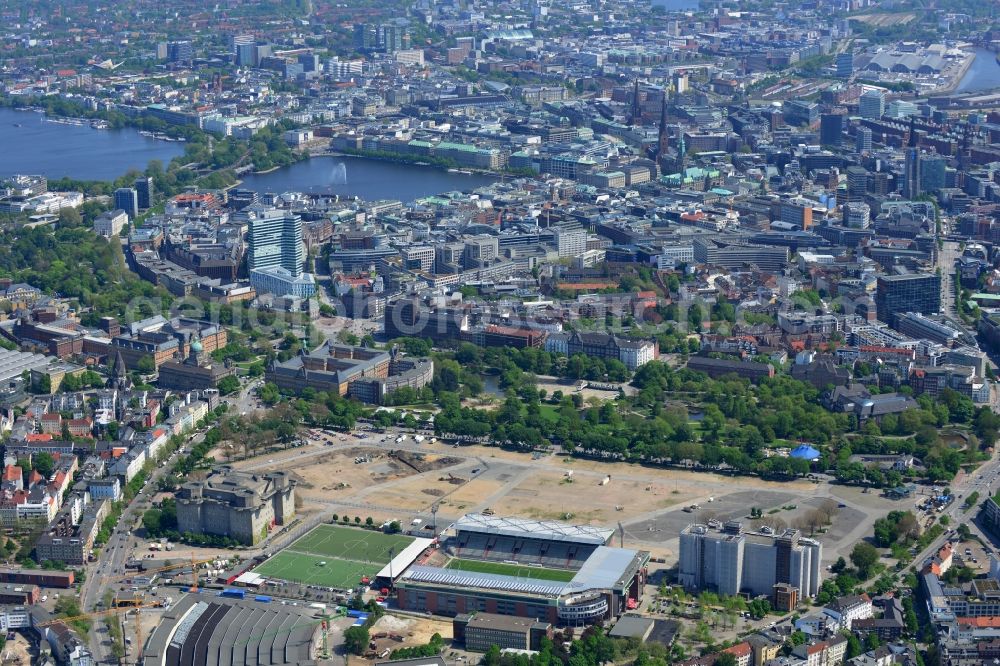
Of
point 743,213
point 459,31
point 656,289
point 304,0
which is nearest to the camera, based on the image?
point 656,289

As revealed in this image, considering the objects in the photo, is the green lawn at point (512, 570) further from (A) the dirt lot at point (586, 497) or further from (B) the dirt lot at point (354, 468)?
(B) the dirt lot at point (354, 468)

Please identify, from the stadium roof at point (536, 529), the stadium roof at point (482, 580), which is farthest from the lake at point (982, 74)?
the stadium roof at point (482, 580)

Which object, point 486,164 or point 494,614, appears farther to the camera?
point 486,164

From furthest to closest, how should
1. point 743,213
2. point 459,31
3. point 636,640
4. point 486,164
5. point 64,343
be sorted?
point 459,31 < point 486,164 < point 743,213 < point 64,343 < point 636,640

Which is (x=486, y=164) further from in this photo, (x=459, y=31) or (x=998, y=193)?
(x=459, y=31)

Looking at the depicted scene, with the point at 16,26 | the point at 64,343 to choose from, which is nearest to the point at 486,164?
the point at 64,343

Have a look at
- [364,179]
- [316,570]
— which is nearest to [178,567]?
[316,570]

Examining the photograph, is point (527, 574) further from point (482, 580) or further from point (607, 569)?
point (607, 569)
